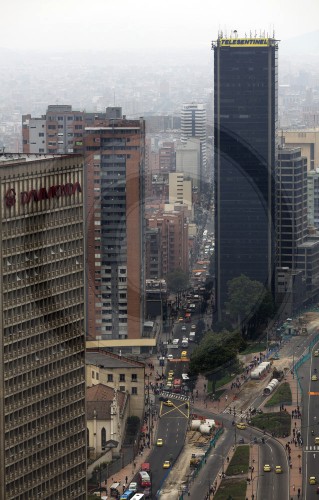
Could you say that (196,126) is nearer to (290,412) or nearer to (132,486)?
(290,412)

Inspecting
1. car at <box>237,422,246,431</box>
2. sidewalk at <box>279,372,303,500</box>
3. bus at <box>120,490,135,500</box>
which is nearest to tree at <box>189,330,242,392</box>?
sidewalk at <box>279,372,303,500</box>

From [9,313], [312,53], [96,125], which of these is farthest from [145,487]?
[312,53]

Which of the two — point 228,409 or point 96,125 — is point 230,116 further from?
point 228,409

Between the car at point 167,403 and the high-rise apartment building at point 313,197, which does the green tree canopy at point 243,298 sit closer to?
the car at point 167,403

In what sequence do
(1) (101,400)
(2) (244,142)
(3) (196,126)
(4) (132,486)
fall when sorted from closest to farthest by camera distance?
(4) (132,486) → (1) (101,400) → (2) (244,142) → (3) (196,126)

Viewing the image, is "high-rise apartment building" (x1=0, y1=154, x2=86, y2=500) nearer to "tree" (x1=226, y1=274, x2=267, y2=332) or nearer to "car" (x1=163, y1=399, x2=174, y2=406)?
"car" (x1=163, y1=399, x2=174, y2=406)

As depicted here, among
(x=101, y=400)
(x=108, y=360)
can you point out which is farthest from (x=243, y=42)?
(x=101, y=400)

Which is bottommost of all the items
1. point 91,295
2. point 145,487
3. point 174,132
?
point 145,487
